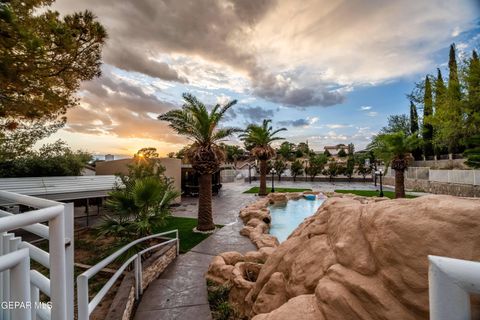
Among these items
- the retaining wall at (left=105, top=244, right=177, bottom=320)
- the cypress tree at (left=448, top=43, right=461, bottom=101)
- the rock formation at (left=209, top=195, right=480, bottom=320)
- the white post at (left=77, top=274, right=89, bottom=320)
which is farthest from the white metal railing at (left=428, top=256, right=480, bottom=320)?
the cypress tree at (left=448, top=43, right=461, bottom=101)

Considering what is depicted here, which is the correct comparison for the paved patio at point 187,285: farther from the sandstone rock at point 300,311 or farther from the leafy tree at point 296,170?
the leafy tree at point 296,170

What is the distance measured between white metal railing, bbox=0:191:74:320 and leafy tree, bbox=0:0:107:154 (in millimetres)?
8296

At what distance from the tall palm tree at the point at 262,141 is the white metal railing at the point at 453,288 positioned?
2037 cm

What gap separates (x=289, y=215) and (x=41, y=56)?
A: 14.8 metres

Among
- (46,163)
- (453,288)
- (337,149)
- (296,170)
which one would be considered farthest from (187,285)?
(337,149)

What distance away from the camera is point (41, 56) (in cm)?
746

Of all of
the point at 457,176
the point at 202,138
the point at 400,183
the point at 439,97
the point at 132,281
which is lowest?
the point at 132,281

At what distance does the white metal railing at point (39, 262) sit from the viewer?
3.38 ft

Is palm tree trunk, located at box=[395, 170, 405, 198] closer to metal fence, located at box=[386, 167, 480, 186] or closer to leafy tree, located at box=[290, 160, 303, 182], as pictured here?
metal fence, located at box=[386, 167, 480, 186]

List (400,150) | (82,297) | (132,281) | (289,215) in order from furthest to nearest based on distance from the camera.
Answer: (400,150) < (289,215) < (132,281) < (82,297)

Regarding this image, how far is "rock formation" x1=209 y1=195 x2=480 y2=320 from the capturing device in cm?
217

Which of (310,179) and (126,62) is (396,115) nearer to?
(310,179)

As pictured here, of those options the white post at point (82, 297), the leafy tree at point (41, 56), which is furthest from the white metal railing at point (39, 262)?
the leafy tree at point (41, 56)

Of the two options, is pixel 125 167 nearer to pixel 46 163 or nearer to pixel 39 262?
pixel 46 163
